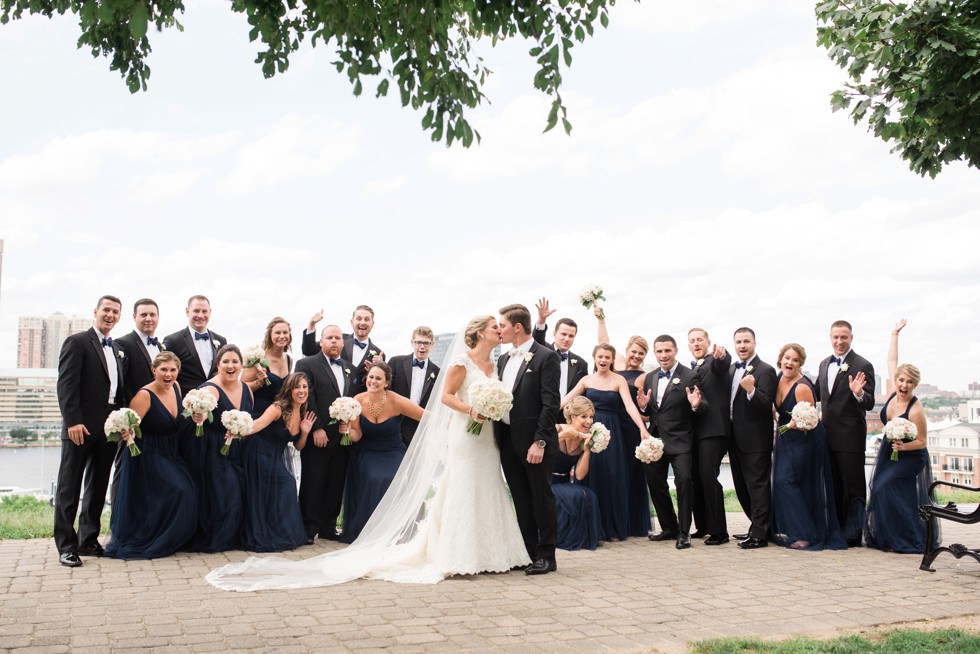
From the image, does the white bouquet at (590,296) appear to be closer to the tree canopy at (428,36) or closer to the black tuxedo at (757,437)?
the black tuxedo at (757,437)

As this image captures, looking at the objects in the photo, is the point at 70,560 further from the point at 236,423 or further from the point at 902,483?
the point at 902,483

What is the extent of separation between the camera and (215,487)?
919 centimetres

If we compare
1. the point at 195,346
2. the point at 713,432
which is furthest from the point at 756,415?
the point at 195,346

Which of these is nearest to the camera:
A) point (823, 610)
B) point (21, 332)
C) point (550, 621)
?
point (550, 621)

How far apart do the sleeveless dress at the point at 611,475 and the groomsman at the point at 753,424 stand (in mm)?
1322

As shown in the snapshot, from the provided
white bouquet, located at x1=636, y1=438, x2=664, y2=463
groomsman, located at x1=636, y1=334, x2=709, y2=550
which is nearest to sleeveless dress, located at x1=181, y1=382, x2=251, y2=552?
white bouquet, located at x1=636, y1=438, x2=664, y2=463

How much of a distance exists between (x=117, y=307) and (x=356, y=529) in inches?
137

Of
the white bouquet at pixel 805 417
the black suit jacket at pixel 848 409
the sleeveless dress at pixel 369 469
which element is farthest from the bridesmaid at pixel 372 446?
the black suit jacket at pixel 848 409

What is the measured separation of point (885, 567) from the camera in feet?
28.4

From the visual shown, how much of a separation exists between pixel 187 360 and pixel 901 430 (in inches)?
305

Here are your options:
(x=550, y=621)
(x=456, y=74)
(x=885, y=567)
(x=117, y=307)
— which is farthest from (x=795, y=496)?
(x=117, y=307)

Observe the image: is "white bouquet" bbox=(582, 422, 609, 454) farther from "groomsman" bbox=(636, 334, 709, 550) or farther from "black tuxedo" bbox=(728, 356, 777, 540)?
"black tuxedo" bbox=(728, 356, 777, 540)

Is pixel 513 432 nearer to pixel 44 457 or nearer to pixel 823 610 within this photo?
pixel 823 610

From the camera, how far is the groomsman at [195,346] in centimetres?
975
